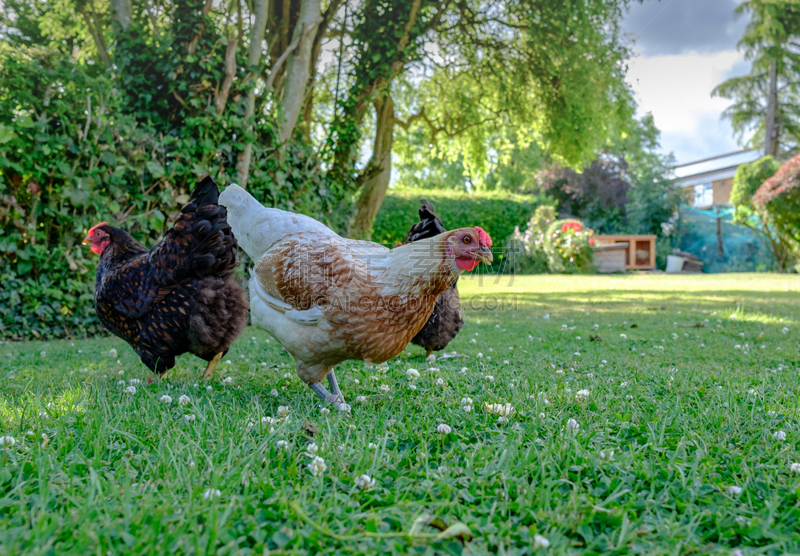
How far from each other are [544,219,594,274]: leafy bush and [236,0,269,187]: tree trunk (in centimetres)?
1236

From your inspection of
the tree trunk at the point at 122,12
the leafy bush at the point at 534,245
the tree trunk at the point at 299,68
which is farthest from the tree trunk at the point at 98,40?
the leafy bush at the point at 534,245

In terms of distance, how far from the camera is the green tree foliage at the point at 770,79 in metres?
21.6

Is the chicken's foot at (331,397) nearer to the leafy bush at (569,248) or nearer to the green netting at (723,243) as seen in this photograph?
A: the leafy bush at (569,248)

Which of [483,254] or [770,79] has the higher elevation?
[770,79]

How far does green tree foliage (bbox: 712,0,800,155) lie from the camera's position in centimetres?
2161

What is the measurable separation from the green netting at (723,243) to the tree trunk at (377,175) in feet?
50.5

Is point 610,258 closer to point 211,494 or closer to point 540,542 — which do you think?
point 540,542

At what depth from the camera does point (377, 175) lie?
8.85m

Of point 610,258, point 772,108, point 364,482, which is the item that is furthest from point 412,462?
point 772,108

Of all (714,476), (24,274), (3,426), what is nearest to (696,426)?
(714,476)

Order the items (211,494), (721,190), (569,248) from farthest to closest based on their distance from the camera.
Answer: (721,190), (569,248), (211,494)

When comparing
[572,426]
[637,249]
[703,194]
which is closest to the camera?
[572,426]

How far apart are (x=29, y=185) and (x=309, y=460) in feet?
16.5

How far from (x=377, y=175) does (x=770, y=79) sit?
23.9m
